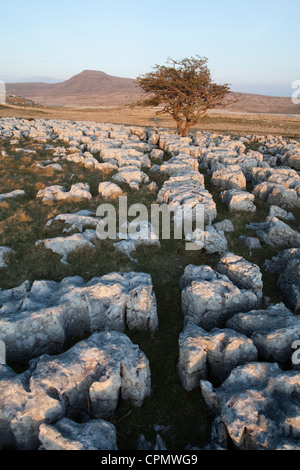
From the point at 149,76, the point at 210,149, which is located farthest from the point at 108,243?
the point at 149,76

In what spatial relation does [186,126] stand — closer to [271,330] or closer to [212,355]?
[271,330]

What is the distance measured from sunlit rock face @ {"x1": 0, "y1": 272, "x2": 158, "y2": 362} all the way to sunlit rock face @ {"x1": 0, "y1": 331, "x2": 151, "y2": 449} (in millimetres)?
1012

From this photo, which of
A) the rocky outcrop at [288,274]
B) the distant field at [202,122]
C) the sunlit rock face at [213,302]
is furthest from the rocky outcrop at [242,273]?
the distant field at [202,122]

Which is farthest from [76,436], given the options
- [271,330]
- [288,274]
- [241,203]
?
[241,203]

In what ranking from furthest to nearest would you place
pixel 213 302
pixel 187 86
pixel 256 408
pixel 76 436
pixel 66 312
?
1. pixel 187 86
2. pixel 213 302
3. pixel 66 312
4. pixel 256 408
5. pixel 76 436

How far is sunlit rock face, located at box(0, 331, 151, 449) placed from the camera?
17.8 feet

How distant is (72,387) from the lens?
6.02 metres

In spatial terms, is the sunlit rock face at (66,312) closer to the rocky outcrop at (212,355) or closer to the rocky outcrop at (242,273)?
the rocky outcrop at (212,355)

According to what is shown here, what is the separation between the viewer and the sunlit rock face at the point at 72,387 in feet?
17.8

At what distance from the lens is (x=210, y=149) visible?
27188 mm

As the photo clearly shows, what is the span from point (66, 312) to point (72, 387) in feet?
8.01

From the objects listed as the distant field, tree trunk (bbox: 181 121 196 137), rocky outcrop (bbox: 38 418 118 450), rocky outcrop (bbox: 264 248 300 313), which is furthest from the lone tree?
rocky outcrop (bbox: 38 418 118 450)

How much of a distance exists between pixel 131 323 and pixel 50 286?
2.80m
